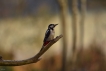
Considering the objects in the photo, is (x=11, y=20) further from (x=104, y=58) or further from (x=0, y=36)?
(x=104, y=58)

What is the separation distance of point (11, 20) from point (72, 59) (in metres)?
1.33

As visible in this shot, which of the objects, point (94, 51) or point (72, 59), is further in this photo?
point (94, 51)

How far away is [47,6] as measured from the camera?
5176 millimetres

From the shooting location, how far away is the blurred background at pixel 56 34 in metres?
4.80

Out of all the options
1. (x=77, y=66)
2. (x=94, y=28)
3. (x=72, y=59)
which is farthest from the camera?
(x=94, y=28)

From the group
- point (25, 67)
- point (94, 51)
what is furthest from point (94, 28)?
point (25, 67)

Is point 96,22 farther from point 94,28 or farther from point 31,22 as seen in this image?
point 31,22

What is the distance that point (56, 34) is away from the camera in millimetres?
4945

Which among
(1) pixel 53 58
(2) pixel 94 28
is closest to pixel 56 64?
(1) pixel 53 58

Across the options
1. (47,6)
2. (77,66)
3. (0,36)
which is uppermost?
(47,6)

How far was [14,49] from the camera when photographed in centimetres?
497

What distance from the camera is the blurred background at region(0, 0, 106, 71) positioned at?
15.7ft

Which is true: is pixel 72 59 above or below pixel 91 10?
below

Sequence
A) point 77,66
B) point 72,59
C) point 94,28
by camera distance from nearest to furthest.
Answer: point 72,59, point 77,66, point 94,28
